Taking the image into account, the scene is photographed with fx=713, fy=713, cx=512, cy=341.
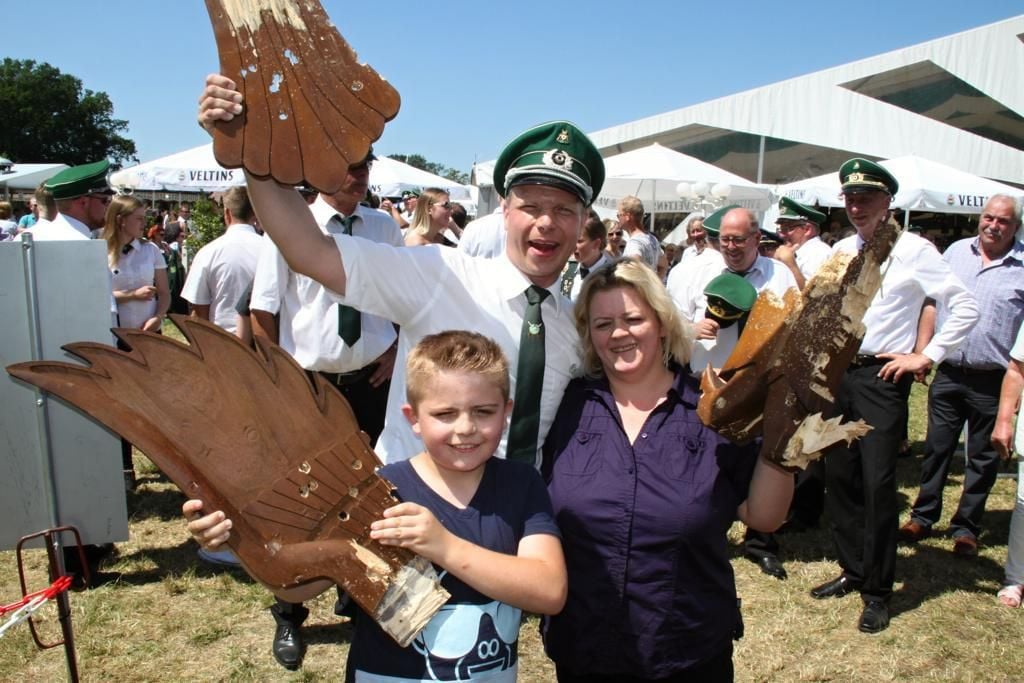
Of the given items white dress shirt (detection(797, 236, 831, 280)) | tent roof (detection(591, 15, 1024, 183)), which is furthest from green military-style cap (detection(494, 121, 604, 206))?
tent roof (detection(591, 15, 1024, 183))

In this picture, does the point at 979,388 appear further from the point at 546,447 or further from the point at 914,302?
the point at 546,447

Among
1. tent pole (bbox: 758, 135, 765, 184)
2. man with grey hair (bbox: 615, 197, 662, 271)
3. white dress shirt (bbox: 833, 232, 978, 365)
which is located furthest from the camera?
tent pole (bbox: 758, 135, 765, 184)

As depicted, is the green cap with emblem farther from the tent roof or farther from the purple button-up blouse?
the tent roof

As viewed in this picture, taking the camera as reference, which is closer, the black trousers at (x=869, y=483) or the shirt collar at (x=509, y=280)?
the shirt collar at (x=509, y=280)

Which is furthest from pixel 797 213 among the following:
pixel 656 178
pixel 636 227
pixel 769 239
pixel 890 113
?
pixel 890 113

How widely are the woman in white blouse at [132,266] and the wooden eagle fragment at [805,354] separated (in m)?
4.56

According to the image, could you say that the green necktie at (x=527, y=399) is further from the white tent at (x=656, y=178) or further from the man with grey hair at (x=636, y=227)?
the white tent at (x=656, y=178)

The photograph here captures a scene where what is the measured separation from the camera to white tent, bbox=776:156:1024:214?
10.2 metres

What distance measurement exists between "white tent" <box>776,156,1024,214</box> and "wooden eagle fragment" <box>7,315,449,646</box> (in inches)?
396

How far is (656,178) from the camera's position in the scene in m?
10.3

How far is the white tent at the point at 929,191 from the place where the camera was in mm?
10156

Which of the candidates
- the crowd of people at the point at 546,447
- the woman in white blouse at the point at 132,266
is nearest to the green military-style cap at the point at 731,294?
the crowd of people at the point at 546,447

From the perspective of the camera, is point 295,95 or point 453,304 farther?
point 453,304

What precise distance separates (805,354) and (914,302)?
2726 millimetres
